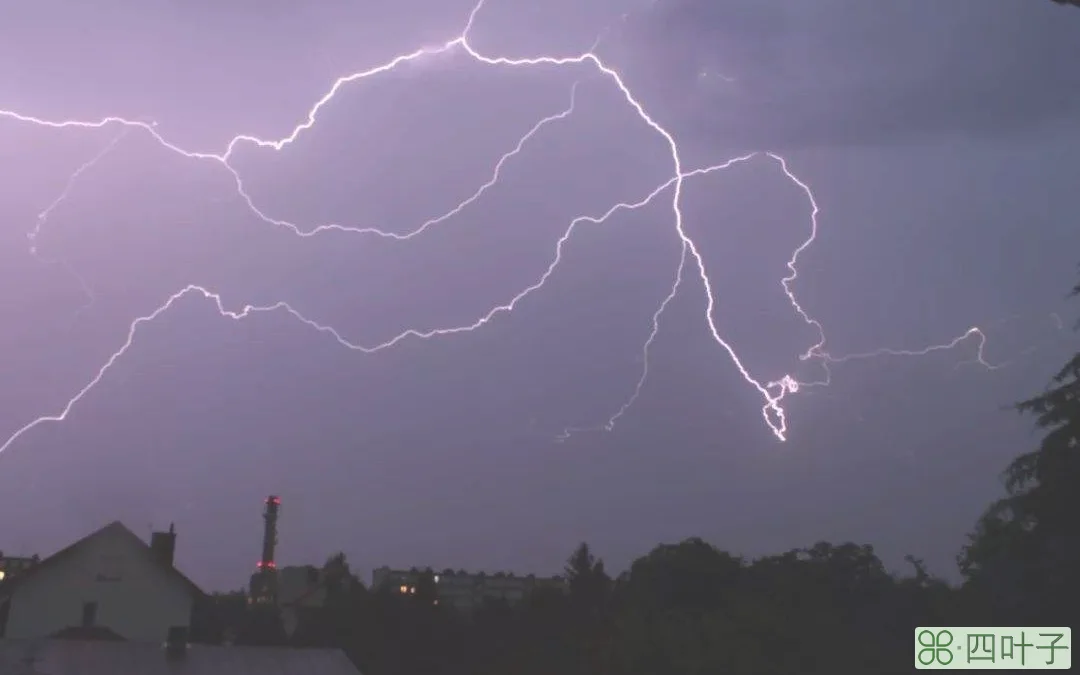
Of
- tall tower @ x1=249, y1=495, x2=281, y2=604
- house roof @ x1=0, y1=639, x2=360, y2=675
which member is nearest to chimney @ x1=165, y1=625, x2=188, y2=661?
house roof @ x1=0, y1=639, x2=360, y2=675

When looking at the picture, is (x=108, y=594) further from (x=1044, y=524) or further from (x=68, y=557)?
(x=1044, y=524)

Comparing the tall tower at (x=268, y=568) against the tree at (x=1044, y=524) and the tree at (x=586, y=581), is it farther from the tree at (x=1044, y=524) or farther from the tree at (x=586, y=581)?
the tree at (x=1044, y=524)

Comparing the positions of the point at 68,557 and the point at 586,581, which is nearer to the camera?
the point at 68,557

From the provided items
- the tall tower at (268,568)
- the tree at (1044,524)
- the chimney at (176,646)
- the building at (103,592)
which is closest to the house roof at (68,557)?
the building at (103,592)

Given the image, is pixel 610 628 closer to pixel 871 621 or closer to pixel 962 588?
pixel 871 621

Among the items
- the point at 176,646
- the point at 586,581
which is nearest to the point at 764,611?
the point at 176,646

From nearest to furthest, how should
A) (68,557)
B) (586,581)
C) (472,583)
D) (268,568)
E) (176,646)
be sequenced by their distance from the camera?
(176,646) → (68,557) → (586,581) → (268,568) → (472,583)
